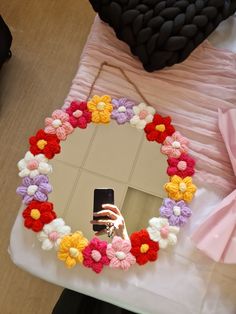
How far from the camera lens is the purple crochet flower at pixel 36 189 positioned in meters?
0.83

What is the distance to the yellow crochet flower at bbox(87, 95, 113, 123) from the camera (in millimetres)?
886

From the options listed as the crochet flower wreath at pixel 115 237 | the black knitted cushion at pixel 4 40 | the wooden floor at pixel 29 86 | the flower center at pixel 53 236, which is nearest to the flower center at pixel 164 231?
the crochet flower wreath at pixel 115 237

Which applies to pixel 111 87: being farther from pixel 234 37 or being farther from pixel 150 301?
pixel 150 301

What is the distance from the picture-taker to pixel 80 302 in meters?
0.86

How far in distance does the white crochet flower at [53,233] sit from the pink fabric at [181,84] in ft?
0.91

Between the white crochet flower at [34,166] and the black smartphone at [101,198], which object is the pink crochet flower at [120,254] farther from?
the white crochet flower at [34,166]

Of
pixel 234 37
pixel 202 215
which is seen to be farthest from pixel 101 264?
pixel 234 37

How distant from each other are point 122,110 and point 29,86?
57cm

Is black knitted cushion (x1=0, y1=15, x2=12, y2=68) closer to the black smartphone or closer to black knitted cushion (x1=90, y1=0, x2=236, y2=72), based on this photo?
black knitted cushion (x1=90, y1=0, x2=236, y2=72)

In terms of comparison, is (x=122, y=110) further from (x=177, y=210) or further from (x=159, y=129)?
(x=177, y=210)

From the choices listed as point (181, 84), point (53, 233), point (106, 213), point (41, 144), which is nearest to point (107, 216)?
point (106, 213)

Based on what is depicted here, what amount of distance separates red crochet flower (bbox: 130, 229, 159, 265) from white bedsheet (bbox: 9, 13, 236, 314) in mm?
20

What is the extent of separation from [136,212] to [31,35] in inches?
33.6

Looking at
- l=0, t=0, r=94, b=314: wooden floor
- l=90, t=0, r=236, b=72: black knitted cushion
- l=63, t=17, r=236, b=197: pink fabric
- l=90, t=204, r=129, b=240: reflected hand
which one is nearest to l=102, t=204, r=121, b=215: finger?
l=90, t=204, r=129, b=240: reflected hand
